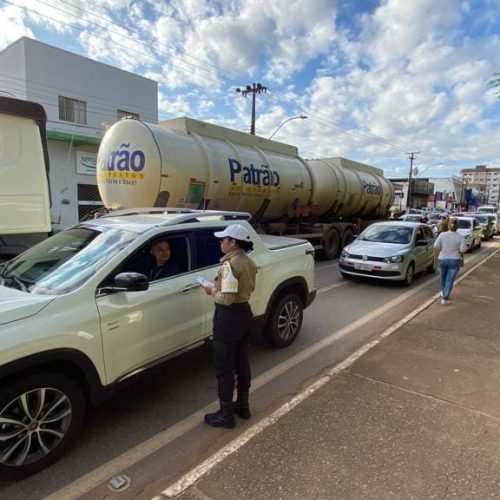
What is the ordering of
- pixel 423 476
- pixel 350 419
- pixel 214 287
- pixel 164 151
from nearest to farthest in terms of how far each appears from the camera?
pixel 423 476
pixel 214 287
pixel 350 419
pixel 164 151

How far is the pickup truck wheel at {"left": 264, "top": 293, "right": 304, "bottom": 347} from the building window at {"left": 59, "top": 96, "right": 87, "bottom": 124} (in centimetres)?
1793

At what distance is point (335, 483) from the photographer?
8.78ft

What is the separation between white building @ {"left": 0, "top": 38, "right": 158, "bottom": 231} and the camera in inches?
698

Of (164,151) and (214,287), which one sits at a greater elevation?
(164,151)

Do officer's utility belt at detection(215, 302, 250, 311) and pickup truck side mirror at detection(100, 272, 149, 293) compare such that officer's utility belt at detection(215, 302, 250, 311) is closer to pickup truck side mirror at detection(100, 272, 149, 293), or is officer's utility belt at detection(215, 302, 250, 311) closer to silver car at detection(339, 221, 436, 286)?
pickup truck side mirror at detection(100, 272, 149, 293)

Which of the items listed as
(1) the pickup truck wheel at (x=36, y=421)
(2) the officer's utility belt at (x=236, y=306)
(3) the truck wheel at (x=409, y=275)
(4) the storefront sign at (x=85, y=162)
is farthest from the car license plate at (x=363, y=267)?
(4) the storefront sign at (x=85, y=162)

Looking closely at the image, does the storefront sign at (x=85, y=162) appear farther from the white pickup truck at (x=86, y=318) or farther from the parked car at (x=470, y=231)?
the parked car at (x=470, y=231)

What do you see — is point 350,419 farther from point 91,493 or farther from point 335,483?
point 91,493

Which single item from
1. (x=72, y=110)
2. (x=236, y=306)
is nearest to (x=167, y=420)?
(x=236, y=306)

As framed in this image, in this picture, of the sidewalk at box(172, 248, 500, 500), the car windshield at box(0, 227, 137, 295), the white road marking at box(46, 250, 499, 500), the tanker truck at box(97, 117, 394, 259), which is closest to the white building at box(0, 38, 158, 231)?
the tanker truck at box(97, 117, 394, 259)

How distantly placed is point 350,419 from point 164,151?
6.29 m

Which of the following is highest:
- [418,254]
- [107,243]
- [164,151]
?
[164,151]

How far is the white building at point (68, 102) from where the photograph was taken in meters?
17.7

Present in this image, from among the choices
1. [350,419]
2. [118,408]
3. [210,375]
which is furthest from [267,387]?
[118,408]
